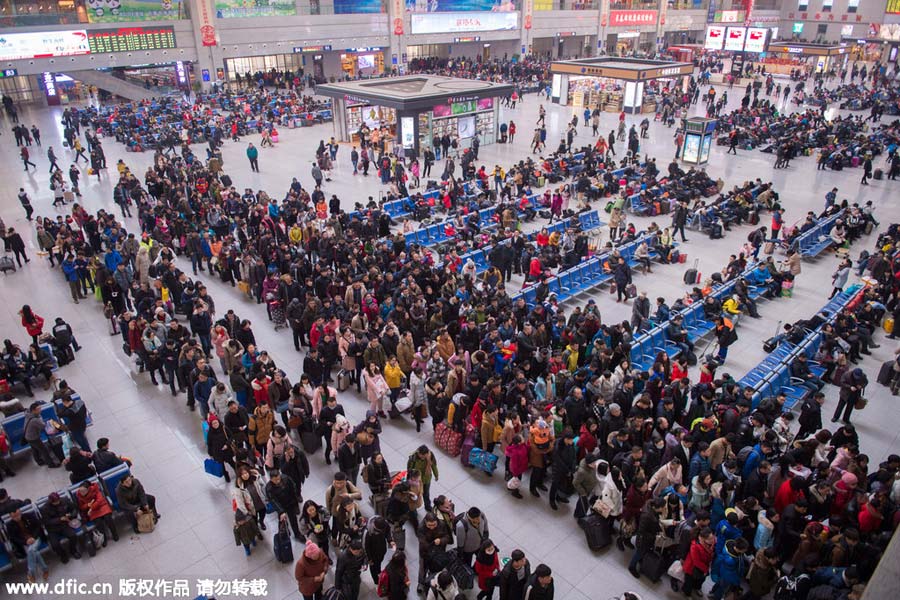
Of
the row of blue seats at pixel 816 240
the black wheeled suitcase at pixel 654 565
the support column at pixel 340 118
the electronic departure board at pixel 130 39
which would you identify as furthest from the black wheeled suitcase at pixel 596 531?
the electronic departure board at pixel 130 39

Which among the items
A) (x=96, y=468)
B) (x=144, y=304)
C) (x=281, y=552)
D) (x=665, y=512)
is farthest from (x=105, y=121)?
(x=665, y=512)

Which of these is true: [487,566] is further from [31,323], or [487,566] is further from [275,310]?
[31,323]

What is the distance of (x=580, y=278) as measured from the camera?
15.6 metres

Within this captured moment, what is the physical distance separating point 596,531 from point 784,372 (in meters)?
5.77

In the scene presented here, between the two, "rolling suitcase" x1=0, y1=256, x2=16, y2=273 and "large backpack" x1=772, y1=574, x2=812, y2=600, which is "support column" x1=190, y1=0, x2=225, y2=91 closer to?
"rolling suitcase" x1=0, y1=256, x2=16, y2=273

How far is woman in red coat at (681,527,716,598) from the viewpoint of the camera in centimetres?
688

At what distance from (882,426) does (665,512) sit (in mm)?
6027

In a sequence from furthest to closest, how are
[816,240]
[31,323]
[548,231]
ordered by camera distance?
[816,240] < [548,231] < [31,323]

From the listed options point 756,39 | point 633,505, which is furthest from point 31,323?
point 756,39

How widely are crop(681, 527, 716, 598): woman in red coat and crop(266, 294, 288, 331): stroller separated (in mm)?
9340

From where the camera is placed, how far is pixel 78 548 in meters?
7.91

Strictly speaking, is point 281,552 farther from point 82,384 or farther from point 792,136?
point 792,136

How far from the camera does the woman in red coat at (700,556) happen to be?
6.88 m

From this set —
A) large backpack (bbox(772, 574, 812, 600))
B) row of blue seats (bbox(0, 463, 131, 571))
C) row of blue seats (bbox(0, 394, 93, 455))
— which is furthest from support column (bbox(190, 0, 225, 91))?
large backpack (bbox(772, 574, 812, 600))
